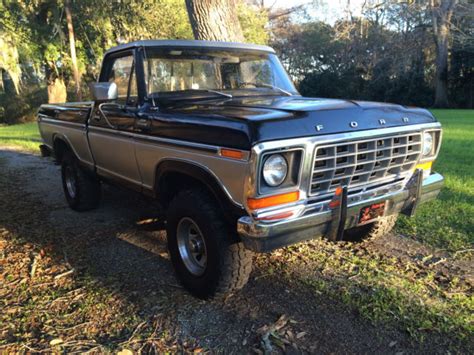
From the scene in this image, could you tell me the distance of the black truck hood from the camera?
8.86 feet

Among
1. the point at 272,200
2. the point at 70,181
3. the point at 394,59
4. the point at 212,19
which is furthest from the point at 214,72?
the point at 394,59

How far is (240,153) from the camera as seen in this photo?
2.68 m

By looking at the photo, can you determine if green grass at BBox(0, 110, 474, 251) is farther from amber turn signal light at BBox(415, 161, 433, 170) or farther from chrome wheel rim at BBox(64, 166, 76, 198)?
chrome wheel rim at BBox(64, 166, 76, 198)

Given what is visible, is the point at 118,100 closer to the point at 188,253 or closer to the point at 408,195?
the point at 188,253

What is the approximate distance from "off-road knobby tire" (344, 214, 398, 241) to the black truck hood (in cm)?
110

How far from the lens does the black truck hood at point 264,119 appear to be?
2.70 meters

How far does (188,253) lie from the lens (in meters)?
3.52

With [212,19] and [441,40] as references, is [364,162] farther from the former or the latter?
[441,40]

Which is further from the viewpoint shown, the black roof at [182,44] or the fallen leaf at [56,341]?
the black roof at [182,44]

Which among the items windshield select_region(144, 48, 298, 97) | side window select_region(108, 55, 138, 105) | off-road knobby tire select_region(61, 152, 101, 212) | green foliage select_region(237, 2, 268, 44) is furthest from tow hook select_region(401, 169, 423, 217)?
green foliage select_region(237, 2, 268, 44)

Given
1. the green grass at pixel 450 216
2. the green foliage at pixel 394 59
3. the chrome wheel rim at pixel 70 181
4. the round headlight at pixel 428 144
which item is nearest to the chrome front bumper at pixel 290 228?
the round headlight at pixel 428 144

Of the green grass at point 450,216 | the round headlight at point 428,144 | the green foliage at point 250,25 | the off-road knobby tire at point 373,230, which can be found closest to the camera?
the round headlight at point 428,144

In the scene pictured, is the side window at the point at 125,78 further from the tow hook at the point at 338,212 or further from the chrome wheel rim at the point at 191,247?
the tow hook at the point at 338,212

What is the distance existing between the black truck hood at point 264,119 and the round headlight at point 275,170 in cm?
14
